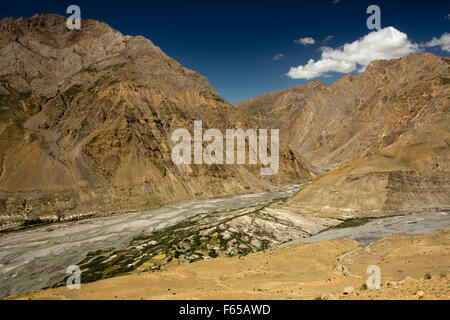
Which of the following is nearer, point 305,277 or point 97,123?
point 305,277

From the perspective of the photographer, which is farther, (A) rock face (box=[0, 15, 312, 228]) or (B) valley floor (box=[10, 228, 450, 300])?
A: (A) rock face (box=[0, 15, 312, 228])

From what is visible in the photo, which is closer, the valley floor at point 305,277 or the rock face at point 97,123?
the valley floor at point 305,277

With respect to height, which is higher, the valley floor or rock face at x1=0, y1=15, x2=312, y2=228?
rock face at x1=0, y1=15, x2=312, y2=228

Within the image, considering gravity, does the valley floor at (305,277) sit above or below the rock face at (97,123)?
below
